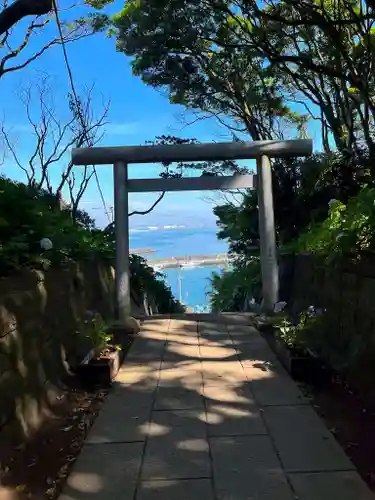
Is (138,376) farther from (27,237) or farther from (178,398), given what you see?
(27,237)

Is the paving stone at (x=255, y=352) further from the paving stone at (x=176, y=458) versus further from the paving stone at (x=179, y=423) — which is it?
the paving stone at (x=176, y=458)

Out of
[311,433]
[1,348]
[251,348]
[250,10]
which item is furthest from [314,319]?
[250,10]

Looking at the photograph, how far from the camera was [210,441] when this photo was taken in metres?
3.18

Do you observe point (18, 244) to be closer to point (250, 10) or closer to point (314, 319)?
point (314, 319)

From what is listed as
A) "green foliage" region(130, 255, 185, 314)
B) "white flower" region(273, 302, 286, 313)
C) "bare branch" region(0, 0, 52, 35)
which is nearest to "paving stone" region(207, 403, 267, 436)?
"white flower" region(273, 302, 286, 313)

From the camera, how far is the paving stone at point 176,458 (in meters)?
2.75

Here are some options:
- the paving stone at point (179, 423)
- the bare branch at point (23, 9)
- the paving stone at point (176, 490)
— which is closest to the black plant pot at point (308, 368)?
the paving stone at point (179, 423)

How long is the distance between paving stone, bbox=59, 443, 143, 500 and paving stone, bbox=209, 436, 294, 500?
1.51 ft

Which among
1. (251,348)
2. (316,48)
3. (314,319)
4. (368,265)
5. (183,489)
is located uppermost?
(316,48)

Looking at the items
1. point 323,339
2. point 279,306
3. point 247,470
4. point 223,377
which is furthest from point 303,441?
point 279,306

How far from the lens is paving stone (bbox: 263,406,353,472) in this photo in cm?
282

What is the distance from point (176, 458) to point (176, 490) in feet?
1.22

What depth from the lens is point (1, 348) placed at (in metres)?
2.82

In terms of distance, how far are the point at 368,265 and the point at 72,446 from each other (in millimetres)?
2462
